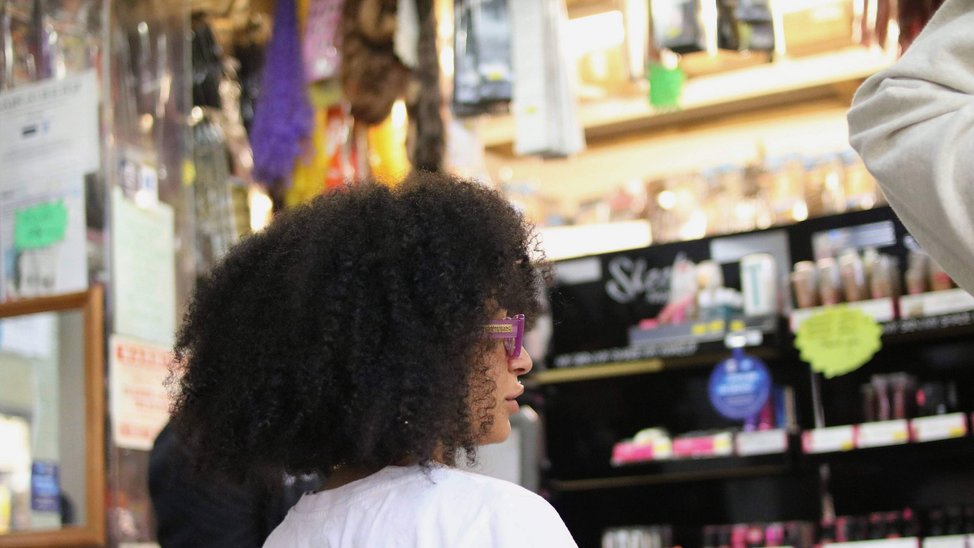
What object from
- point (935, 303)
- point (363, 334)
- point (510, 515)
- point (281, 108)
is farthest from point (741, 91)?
point (510, 515)

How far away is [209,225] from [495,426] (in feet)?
8.27

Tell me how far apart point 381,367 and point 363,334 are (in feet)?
0.13

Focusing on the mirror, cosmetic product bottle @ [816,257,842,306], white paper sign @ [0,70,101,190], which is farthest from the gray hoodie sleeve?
white paper sign @ [0,70,101,190]

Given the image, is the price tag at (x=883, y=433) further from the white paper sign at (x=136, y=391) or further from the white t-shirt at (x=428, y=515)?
the white t-shirt at (x=428, y=515)

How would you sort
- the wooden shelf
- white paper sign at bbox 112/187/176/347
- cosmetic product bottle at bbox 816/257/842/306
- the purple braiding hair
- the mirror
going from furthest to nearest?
the purple braiding hair, the wooden shelf, cosmetic product bottle at bbox 816/257/842/306, white paper sign at bbox 112/187/176/347, the mirror

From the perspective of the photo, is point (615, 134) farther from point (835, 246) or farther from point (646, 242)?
point (835, 246)

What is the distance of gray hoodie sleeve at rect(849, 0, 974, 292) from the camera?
4.43ft

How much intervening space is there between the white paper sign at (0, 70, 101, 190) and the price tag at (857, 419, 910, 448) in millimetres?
2096

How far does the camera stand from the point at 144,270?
3410 mm

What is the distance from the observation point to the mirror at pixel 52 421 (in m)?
3.17

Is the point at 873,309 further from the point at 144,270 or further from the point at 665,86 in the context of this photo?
the point at 144,270

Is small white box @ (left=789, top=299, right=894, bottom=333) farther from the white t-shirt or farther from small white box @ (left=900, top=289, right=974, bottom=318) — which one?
the white t-shirt

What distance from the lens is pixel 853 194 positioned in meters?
3.79

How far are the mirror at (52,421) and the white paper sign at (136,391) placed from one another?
0.15ft
